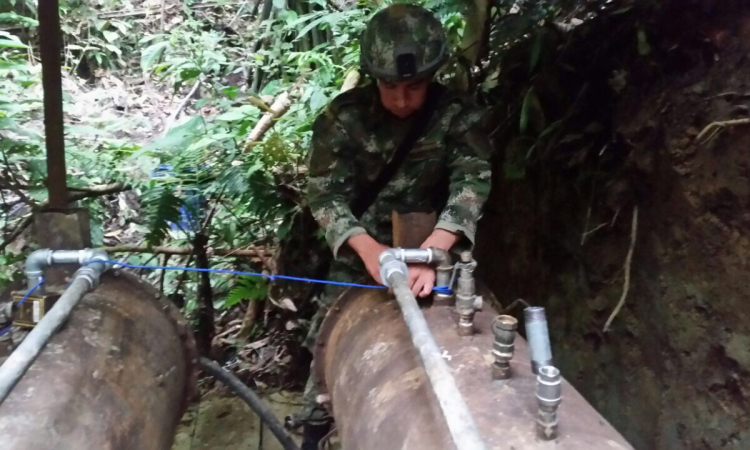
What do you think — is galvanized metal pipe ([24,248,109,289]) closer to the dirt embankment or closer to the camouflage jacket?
the camouflage jacket

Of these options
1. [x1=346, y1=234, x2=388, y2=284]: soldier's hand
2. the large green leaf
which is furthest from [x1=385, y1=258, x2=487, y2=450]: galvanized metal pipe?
the large green leaf

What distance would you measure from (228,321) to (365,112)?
7.65 feet

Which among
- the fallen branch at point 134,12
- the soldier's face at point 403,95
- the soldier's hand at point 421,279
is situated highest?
Answer: the fallen branch at point 134,12

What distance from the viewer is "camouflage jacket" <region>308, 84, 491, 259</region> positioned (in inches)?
92.5

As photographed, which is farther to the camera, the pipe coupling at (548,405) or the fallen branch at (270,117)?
the fallen branch at (270,117)

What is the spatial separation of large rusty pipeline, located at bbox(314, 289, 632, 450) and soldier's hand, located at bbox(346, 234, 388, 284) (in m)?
0.08

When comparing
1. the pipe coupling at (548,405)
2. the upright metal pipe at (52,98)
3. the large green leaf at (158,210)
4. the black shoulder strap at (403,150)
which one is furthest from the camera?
the large green leaf at (158,210)

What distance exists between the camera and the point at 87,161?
353 cm

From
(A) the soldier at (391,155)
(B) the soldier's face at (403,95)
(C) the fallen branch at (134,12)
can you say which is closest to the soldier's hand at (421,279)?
(A) the soldier at (391,155)

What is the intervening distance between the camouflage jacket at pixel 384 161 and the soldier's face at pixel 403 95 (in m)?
0.08

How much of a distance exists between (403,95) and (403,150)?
10.3 inches

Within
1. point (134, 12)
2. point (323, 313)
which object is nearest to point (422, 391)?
point (323, 313)

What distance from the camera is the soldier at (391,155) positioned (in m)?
2.24

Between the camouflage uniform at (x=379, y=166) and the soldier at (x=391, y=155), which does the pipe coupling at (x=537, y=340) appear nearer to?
the soldier at (x=391, y=155)
